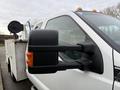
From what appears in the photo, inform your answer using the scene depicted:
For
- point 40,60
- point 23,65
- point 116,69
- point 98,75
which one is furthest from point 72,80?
point 23,65

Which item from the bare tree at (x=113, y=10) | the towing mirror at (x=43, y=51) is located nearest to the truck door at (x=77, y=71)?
the towing mirror at (x=43, y=51)

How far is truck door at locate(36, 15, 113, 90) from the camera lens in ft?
5.74

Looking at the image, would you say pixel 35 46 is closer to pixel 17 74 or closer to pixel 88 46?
pixel 88 46

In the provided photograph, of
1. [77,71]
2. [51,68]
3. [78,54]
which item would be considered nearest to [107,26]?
[78,54]

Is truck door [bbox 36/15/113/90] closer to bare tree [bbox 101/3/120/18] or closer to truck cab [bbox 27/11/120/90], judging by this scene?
truck cab [bbox 27/11/120/90]

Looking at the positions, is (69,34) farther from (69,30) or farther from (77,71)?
(77,71)

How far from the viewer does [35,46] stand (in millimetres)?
1509

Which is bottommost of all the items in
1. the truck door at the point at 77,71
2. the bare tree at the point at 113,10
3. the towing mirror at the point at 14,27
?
the truck door at the point at 77,71

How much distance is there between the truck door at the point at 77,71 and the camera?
175cm

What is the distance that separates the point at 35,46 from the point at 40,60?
10 cm

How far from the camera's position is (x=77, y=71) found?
2.06m

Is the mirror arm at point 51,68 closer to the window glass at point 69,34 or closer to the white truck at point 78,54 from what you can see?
the white truck at point 78,54

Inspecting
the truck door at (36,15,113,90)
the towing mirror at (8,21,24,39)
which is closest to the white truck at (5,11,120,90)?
the truck door at (36,15,113,90)

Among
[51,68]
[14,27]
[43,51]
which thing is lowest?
[51,68]
